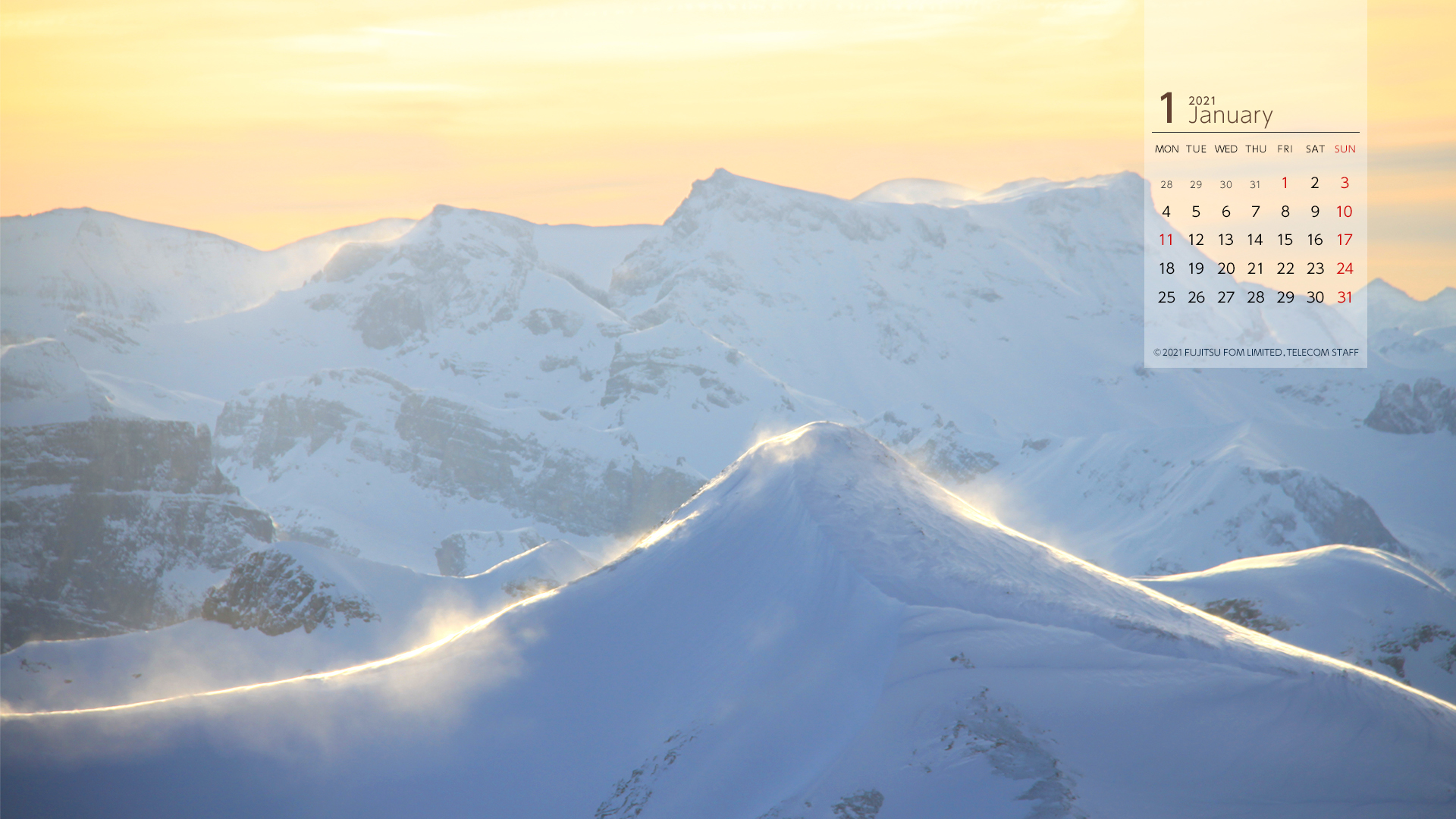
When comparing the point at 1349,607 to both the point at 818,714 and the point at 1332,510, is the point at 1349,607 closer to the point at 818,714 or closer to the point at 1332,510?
the point at 818,714

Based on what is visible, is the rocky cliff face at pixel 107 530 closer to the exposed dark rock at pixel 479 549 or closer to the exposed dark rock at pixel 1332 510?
the exposed dark rock at pixel 479 549

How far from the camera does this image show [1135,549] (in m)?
153

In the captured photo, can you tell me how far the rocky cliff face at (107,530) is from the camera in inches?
5295

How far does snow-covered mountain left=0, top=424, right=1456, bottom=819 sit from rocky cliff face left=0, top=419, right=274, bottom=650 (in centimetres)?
11787

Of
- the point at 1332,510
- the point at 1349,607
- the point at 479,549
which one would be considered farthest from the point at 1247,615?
the point at 479,549

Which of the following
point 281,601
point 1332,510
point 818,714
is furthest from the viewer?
point 1332,510

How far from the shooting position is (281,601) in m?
88.0

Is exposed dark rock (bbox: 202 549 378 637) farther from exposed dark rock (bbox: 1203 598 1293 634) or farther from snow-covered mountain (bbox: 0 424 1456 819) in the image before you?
exposed dark rock (bbox: 1203 598 1293 634)

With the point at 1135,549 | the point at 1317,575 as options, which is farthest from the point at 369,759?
the point at 1135,549

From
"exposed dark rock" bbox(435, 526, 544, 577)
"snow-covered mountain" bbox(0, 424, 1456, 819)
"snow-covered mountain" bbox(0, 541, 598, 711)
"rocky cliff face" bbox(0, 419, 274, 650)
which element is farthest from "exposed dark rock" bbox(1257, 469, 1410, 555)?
"rocky cliff face" bbox(0, 419, 274, 650)

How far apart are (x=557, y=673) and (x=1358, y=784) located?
72.4 ft

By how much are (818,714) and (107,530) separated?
469ft

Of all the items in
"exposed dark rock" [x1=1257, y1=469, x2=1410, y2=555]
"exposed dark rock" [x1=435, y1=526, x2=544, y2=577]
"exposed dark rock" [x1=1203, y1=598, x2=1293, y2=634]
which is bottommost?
"exposed dark rock" [x1=435, y1=526, x2=544, y2=577]

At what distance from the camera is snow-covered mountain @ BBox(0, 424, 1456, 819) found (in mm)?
26969
